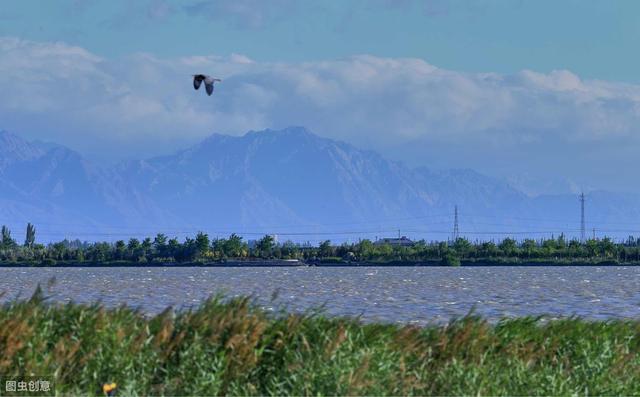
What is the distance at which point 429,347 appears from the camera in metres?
28.1

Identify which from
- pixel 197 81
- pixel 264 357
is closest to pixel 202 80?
pixel 197 81

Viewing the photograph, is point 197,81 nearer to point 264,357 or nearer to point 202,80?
point 202,80

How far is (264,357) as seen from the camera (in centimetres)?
2686

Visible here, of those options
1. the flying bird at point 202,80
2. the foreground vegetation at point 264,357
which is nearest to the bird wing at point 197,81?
the flying bird at point 202,80

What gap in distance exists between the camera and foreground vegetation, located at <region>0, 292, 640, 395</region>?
25406 mm

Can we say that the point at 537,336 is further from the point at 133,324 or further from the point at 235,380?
the point at 133,324

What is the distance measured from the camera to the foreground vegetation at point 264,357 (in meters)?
25.4

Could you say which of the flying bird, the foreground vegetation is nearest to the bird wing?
the flying bird

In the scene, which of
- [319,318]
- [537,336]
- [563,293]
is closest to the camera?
[319,318]

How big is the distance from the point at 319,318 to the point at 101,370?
5.20 meters

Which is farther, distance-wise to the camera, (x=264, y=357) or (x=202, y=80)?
(x=202, y=80)

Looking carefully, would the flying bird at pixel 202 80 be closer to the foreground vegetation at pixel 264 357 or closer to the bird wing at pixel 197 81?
the bird wing at pixel 197 81

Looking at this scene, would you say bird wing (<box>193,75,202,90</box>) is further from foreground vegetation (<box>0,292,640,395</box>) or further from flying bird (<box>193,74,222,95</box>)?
foreground vegetation (<box>0,292,640,395</box>)

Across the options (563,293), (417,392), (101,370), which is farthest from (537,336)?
(563,293)
